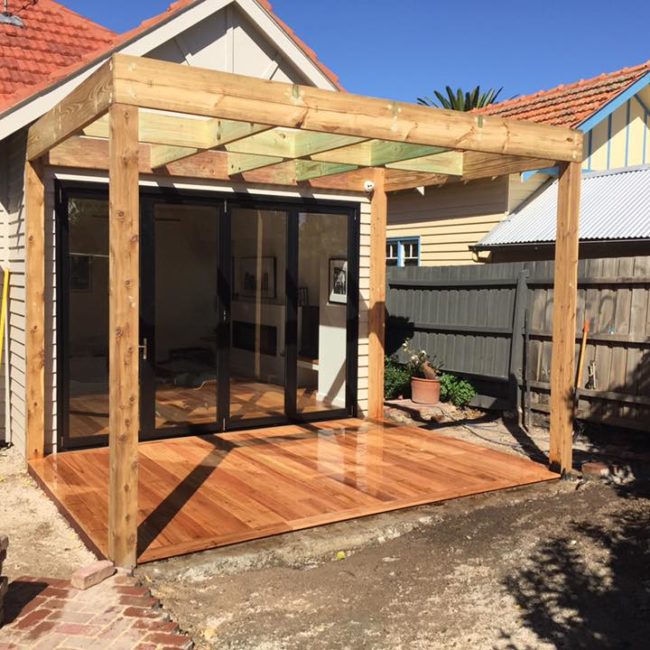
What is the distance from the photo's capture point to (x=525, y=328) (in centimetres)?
808

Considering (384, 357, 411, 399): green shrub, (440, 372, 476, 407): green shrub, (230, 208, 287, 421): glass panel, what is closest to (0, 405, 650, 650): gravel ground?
(230, 208, 287, 421): glass panel

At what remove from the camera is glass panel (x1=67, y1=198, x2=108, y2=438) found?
623cm

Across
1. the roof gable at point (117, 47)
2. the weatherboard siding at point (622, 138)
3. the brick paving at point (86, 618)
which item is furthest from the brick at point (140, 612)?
the weatherboard siding at point (622, 138)

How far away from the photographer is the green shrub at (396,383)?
9.18 metres

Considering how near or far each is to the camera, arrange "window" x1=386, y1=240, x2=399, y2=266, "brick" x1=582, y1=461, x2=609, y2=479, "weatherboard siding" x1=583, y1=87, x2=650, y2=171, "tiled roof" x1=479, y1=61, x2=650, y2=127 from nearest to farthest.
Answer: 1. "brick" x1=582, y1=461, x2=609, y2=479
2. "tiled roof" x1=479, y1=61, x2=650, y2=127
3. "weatherboard siding" x1=583, y1=87, x2=650, y2=171
4. "window" x1=386, y1=240, x2=399, y2=266

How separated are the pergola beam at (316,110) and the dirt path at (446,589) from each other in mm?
2514

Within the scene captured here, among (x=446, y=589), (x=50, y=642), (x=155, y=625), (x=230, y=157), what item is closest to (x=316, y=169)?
(x=230, y=157)

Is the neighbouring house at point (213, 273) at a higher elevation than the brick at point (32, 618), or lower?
higher

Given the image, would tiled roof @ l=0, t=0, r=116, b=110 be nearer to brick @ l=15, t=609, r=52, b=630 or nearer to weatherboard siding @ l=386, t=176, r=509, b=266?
brick @ l=15, t=609, r=52, b=630

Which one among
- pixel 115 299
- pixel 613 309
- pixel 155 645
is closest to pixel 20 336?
Result: pixel 115 299

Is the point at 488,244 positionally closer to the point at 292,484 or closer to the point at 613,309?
the point at 613,309

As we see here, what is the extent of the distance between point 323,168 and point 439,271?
3.19 metres

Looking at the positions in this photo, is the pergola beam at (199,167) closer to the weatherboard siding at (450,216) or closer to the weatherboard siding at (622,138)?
the weatherboard siding at (450,216)

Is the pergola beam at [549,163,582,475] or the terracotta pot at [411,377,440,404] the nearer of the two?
the pergola beam at [549,163,582,475]
